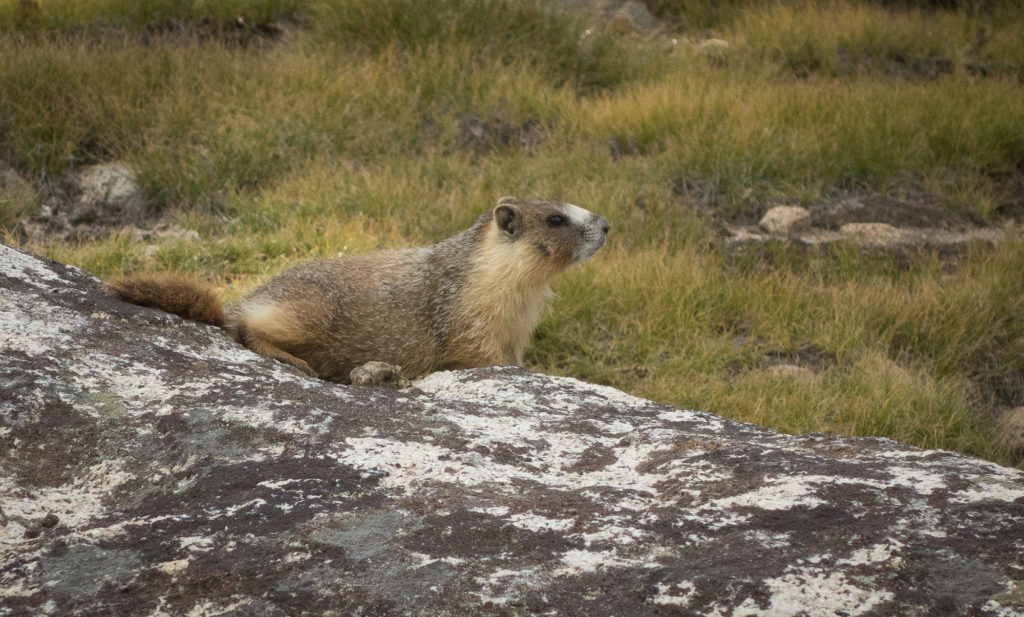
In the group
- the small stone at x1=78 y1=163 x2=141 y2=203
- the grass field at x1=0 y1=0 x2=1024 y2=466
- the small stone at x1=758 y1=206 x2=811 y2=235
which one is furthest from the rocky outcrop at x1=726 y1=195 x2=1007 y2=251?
the small stone at x1=78 y1=163 x2=141 y2=203

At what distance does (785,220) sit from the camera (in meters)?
8.52

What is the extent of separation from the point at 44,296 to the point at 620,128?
701 cm

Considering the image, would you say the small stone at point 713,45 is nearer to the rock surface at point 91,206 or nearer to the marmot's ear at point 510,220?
the rock surface at point 91,206

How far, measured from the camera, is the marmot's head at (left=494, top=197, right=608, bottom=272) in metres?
5.72

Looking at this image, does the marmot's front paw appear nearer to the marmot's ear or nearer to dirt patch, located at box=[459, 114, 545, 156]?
the marmot's ear

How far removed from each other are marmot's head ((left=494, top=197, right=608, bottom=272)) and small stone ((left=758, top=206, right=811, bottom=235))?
10.6 feet

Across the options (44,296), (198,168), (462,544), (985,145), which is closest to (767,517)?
(462,544)

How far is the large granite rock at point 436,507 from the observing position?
2.08 m

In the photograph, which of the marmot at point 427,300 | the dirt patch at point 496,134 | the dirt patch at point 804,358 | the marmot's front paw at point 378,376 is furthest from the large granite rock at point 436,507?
the dirt patch at point 496,134

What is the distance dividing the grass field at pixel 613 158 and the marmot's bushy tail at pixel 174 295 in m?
1.97

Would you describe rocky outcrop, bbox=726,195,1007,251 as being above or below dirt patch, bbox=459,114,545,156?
below

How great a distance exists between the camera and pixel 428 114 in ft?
32.6

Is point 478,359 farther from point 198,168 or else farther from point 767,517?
point 198,168

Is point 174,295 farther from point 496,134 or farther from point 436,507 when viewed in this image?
point 496,134
